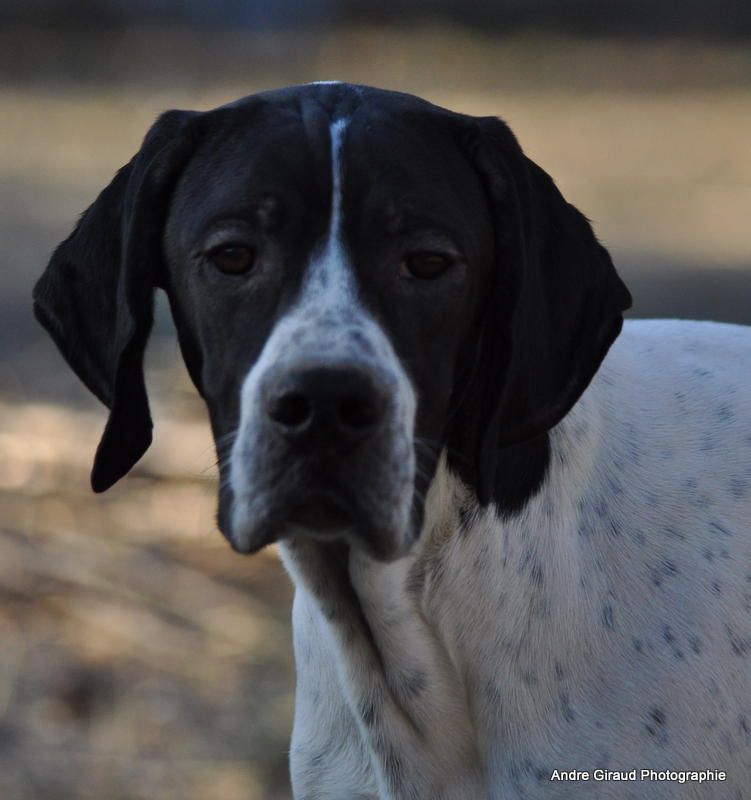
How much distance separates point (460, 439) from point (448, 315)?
0.88ft

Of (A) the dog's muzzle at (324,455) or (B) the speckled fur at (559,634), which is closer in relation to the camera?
(A) the dog's muzzle at (324,455)

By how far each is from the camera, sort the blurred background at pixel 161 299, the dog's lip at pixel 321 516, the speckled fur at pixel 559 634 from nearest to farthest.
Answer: the dog's lip at pixel 321 516
the speckled fur at pixel 559 634
the blurred background at pixel 161 299

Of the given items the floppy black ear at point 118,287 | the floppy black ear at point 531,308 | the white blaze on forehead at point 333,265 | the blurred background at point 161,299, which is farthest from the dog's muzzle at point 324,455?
the blurred background at point 161,299

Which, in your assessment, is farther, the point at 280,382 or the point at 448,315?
the point at 448,315

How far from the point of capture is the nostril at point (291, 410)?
2.66m

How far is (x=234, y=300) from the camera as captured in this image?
2.91 metres

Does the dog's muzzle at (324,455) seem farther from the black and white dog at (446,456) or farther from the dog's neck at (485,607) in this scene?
the dog's neck at (485,607)

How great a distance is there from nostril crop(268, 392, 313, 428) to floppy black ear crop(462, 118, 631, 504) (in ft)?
1.53

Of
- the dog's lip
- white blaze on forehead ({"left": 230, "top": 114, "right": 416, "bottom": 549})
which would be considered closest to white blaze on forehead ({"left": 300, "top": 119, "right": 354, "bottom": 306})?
white blaze on forehead ({"left": 230, "top": 114, "right": 416, "bottom": 549})

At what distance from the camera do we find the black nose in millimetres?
2643

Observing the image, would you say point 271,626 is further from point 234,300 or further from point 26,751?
point 234,300

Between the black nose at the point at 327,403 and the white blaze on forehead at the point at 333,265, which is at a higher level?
the white blaze on forehead at the point at 333,265

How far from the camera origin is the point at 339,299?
2816 mm

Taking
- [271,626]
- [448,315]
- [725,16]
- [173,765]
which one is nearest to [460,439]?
[448,315]
